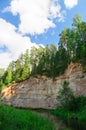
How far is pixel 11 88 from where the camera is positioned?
3359 inches

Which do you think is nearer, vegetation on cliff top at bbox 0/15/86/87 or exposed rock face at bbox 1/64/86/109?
exposed rock face at bbox 1/64/86/109

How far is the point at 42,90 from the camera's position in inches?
2886

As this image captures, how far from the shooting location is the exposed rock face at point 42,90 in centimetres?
5909

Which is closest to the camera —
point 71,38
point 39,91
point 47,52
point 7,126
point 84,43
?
point 7,126

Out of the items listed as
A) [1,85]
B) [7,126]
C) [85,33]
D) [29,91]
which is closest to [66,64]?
[85,33]

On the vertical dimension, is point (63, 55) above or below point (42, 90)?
above

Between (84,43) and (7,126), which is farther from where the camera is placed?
(84,43)

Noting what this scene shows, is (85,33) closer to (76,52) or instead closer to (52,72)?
(76,52)

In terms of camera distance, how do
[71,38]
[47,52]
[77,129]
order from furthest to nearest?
[47,52], [71,38], [77,129]

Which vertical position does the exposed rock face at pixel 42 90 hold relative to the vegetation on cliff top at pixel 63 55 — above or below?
below

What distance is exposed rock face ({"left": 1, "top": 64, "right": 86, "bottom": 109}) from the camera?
59094mm

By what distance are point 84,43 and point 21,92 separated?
92.8 feet

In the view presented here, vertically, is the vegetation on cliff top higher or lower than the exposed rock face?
higher

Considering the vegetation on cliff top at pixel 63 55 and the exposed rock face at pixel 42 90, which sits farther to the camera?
the vegetation on cliff top at pixel 63 55
